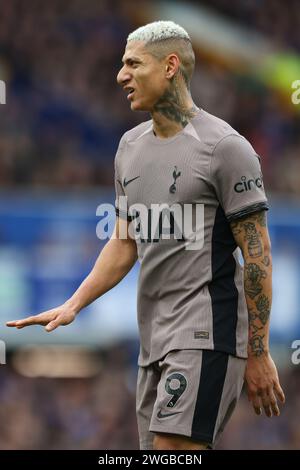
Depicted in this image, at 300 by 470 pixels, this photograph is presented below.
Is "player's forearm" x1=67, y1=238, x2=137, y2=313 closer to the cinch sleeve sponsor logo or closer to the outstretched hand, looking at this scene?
the outstretched hand

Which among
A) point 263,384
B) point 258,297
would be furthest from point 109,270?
point 263,384

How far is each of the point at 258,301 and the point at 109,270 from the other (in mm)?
772

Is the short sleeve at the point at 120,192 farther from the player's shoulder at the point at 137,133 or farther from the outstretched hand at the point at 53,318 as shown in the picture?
the outstretched hand at the point at 53,318

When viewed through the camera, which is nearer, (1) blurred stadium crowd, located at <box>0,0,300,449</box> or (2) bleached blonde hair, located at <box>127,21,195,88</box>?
(2) bleached blonde hair, located at <box>127,21,195,88</box>

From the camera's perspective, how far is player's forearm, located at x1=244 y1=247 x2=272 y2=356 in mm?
5391

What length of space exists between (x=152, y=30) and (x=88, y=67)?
483 inches

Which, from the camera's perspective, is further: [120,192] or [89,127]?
[89,127]

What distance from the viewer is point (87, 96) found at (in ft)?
57.0

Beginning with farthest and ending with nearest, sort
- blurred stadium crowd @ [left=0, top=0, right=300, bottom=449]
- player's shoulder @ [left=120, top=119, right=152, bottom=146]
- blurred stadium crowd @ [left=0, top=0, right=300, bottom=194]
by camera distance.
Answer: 1. blurred stadium crowd @ [left=0, top=0, right=300, bottom=194]
2. blurred stadium crowd @ [left=0, top=0, right=300, bottom=449]
3. player's shoulder @ [left=120, top=119, right=152, bottom=146]

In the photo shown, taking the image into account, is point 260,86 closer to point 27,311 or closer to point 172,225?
point 27,311

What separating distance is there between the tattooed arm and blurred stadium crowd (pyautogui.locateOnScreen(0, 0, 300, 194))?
1041 cm

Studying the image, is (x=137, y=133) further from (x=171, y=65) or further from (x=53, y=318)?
(x=53, y=318)

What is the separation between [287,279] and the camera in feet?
47.1

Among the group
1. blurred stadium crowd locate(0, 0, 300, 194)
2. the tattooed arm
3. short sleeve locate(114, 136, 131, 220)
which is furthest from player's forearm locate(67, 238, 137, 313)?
blurred stadium crowd locate(0, 0, 300, 194)
